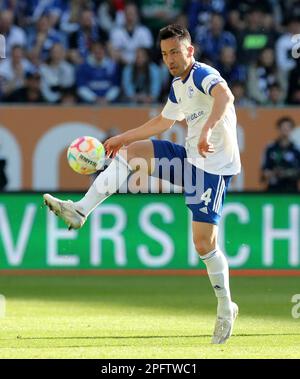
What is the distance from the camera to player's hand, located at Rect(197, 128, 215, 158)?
26.5 feet

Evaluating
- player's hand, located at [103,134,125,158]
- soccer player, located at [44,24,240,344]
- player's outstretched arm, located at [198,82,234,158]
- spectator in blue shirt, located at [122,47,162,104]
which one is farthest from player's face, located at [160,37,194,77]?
spectator in blue shirt, located at [122,47,162,104]

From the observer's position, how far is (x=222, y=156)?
29.1ft

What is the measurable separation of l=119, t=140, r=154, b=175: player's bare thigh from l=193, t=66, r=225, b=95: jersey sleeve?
67 centimetres

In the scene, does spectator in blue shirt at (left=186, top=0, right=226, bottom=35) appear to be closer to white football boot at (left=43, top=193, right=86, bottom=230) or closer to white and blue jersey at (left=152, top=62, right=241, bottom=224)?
white and blue jersey at (left=152, top=62, right=241, bottom=224)

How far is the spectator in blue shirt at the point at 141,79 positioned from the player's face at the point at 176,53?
8.06 m

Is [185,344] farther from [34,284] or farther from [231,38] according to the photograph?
[231,38]

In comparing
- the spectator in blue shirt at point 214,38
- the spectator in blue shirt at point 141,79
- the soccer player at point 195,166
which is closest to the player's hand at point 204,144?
the soccer player at point 195,166

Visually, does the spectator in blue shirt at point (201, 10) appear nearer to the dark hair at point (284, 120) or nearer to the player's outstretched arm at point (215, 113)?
the dark hair at point (284, 120)

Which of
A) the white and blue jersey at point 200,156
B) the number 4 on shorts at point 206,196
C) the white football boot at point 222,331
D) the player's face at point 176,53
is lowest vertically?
the white football boot at point 222,331

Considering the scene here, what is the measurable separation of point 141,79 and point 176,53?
27.4 ft

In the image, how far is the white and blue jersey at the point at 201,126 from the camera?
28.9 feet

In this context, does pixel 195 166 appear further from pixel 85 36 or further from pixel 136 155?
pixel 85 36

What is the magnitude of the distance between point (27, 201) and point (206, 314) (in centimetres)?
466
